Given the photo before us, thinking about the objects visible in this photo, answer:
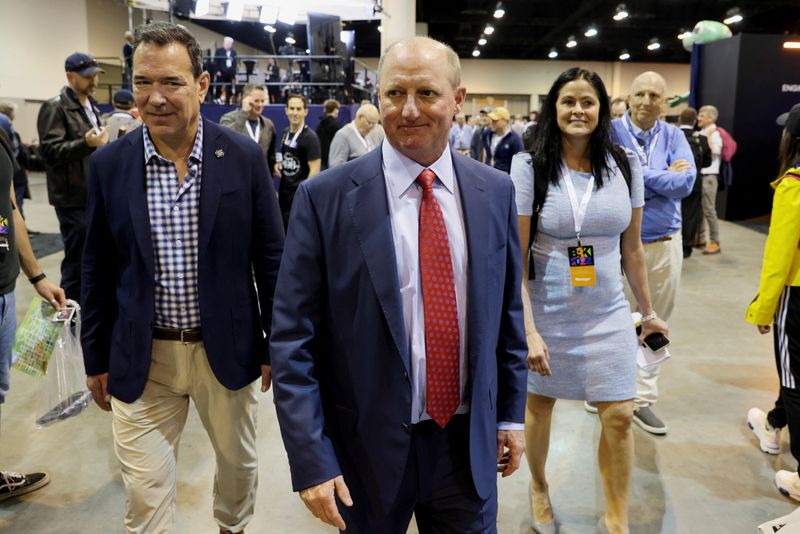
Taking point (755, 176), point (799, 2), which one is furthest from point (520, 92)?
point (755, 176)

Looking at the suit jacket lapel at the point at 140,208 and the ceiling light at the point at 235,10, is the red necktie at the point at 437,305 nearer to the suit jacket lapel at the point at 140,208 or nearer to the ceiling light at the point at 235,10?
the suit jacket lapel at the point at 140,208

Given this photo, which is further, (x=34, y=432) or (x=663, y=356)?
(x=34, y=432)

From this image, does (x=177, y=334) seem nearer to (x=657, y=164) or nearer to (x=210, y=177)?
(x=210, y=177)

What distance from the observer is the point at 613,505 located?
2.49m

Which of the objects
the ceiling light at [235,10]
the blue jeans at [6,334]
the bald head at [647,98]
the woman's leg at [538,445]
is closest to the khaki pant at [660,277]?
the bald head at [647,98]

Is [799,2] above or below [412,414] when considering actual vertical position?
above

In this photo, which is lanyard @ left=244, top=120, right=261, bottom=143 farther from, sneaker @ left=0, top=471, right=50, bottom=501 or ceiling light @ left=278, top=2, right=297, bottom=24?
ceiling light @ left=278, top=2, right=297, bottom=24

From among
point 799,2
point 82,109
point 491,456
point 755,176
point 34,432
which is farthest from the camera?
point 799,2

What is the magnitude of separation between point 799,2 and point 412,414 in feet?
74.5

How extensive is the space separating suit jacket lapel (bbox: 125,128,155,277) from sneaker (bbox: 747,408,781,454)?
3.04 m

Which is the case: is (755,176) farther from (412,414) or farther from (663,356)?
(412,414)

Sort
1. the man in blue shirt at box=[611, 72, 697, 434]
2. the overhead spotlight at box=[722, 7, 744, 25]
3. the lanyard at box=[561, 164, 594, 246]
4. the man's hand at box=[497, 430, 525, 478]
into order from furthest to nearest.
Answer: the overhead spotlight at box=[722, 7, 744, 25] < the man in blue shirt at box=[611, 72, 697, 434] < the lanyard at box=[561, 164, 594, 246] < the man's hand at box=[497, 430, 525, 478]

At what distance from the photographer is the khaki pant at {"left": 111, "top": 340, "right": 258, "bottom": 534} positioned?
2.04 meters

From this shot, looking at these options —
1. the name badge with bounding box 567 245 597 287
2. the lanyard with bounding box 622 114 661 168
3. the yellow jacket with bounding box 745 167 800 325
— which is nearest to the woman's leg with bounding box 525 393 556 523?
the name badge with bounding box 567 245 597 287
